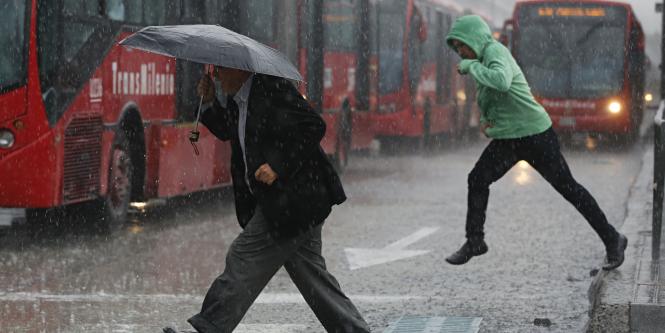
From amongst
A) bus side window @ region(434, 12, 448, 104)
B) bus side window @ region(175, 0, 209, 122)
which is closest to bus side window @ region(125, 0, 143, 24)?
bus side window @ region(175, 0, 209, 122)

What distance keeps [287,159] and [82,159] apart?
6.15 meters

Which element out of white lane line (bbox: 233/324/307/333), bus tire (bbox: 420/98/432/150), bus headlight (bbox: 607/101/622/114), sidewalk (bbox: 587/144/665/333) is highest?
sidewalk (bbox: 587/144/665/333)

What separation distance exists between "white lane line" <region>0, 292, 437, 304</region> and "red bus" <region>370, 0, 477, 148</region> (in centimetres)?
1650

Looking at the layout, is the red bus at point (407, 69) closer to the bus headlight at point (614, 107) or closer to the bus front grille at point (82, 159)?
the bus headlight at point (614, 107)

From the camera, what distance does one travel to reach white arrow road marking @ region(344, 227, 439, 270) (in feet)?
35.9

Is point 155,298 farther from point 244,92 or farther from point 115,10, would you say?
point 115,10

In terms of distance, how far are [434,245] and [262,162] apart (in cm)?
592

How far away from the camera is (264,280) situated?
6.52 meters

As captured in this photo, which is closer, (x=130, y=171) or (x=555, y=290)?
(x=555, y=290)

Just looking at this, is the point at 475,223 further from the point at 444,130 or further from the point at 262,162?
the point at 444,130

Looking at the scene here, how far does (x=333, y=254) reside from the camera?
1143 centimetres

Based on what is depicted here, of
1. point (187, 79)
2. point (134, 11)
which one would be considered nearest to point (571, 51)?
point (187, 79)

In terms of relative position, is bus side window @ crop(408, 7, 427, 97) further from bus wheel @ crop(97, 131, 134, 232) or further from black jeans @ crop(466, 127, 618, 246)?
black jeans @ crop(466, 127, 618, 246)

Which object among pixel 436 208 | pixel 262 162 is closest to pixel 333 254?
pixel 436 208
